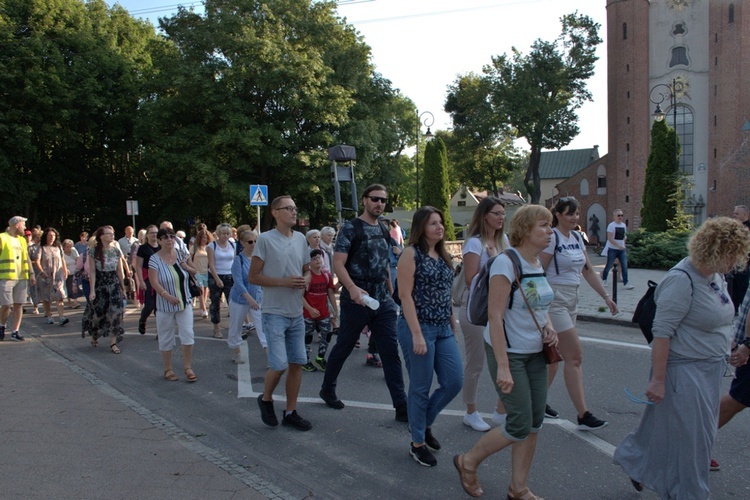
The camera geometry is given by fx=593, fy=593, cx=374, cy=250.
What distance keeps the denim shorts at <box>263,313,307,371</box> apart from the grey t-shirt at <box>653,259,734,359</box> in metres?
2.74

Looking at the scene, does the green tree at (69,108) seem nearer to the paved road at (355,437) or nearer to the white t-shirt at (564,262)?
the paved road at (355,437)

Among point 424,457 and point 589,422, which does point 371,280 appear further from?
point 589,422

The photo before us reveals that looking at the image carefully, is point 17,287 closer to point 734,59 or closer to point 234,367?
point 234,367

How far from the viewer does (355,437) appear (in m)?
4.68

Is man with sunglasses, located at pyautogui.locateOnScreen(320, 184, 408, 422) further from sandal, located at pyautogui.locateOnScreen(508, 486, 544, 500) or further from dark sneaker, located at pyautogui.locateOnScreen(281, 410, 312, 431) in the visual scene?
sandal, located at pyautogui.locateOnScreen(508, 486, 544, 500)

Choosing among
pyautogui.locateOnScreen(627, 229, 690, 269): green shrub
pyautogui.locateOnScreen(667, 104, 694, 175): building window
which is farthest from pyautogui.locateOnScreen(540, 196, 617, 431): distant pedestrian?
pyautogui.locateOnScreen(667, 104, 694, 175): building window

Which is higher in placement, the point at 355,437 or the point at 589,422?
the point at 589,422

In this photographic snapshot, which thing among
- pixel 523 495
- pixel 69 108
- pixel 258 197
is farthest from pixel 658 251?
pixel 69 108

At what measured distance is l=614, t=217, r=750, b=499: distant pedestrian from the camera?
312 centimetres

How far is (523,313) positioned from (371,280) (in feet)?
6.15

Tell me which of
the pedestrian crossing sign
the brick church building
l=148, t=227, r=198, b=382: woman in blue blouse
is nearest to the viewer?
l=148, t=227, r=198, b=382: woman in blue blouse

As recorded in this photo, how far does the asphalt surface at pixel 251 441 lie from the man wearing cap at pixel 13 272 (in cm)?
202

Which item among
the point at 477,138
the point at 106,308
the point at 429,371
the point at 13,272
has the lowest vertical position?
the point at 106,308

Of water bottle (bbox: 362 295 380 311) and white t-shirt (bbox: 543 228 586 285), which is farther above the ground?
white t-shirt (bbox: 543 228 586 285)
